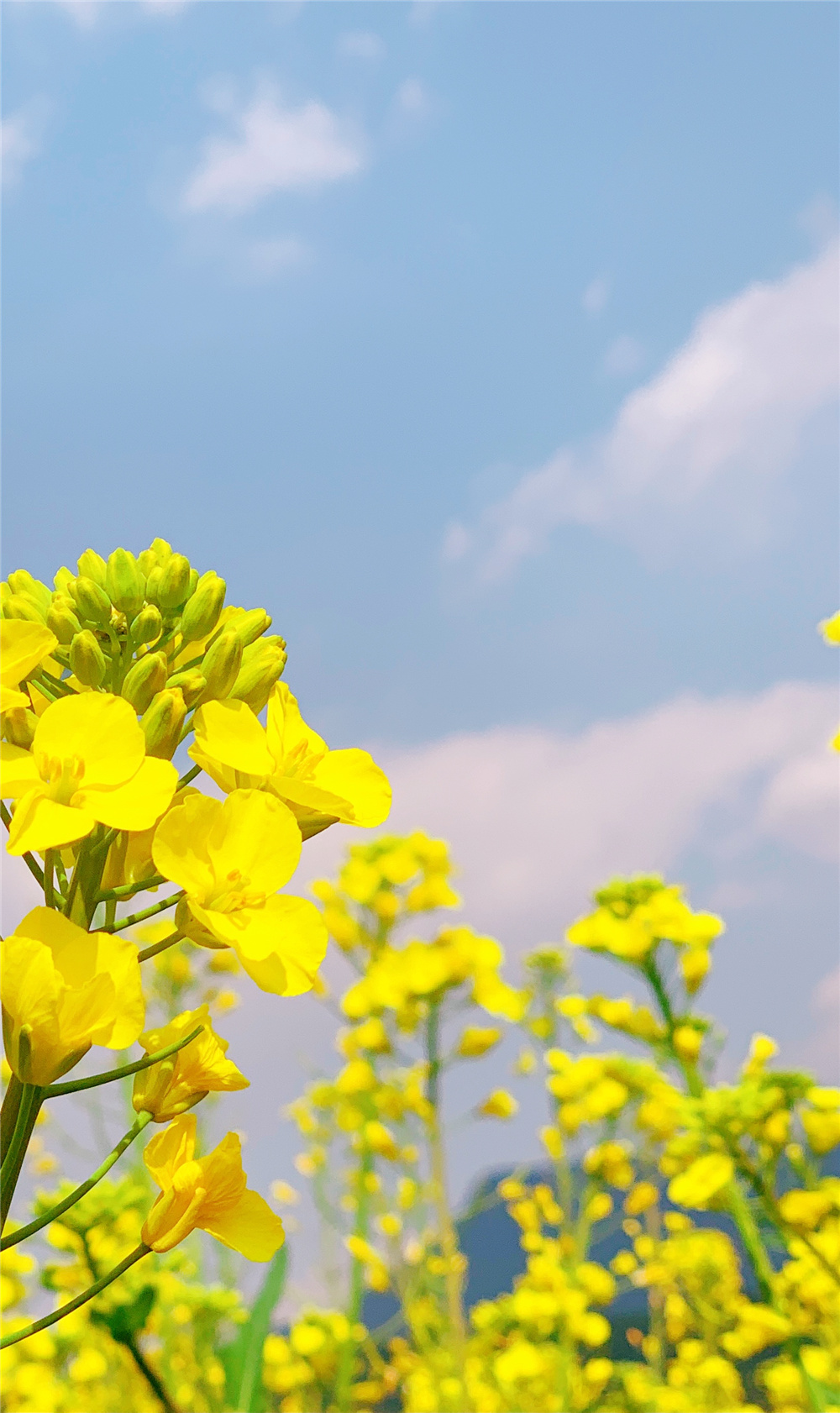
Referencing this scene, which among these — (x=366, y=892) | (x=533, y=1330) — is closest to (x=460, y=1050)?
(x=366, y=892)

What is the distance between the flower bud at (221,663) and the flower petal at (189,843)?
4.9 inches

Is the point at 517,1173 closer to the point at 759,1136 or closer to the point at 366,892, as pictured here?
the point at 366,892

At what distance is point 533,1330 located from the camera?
3572 mm

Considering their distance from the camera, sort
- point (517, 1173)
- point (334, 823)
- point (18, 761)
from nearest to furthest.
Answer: point (18, 761), point (334, 823), point (517, 1173)

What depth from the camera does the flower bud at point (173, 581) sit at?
0.84m

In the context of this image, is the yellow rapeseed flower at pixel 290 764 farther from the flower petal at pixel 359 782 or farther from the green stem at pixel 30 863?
the green stem at pixel 30 863

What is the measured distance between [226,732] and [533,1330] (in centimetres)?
372

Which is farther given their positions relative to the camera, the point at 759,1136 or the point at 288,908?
the point at 759,1136

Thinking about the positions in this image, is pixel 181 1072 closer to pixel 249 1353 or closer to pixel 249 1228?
pixel 249 1228

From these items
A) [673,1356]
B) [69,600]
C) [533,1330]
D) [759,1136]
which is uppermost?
[69,600]

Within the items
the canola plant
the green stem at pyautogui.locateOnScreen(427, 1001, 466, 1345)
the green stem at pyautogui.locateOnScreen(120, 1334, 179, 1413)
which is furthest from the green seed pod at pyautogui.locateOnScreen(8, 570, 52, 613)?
the green stem at pyautogui.locateOnScreen(427, 1001, 466, 1345)

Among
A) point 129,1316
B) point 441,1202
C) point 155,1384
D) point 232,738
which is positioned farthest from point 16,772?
point 441,1202

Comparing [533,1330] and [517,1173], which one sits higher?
[517,1173]

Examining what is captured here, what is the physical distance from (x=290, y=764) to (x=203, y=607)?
0.17 meters
